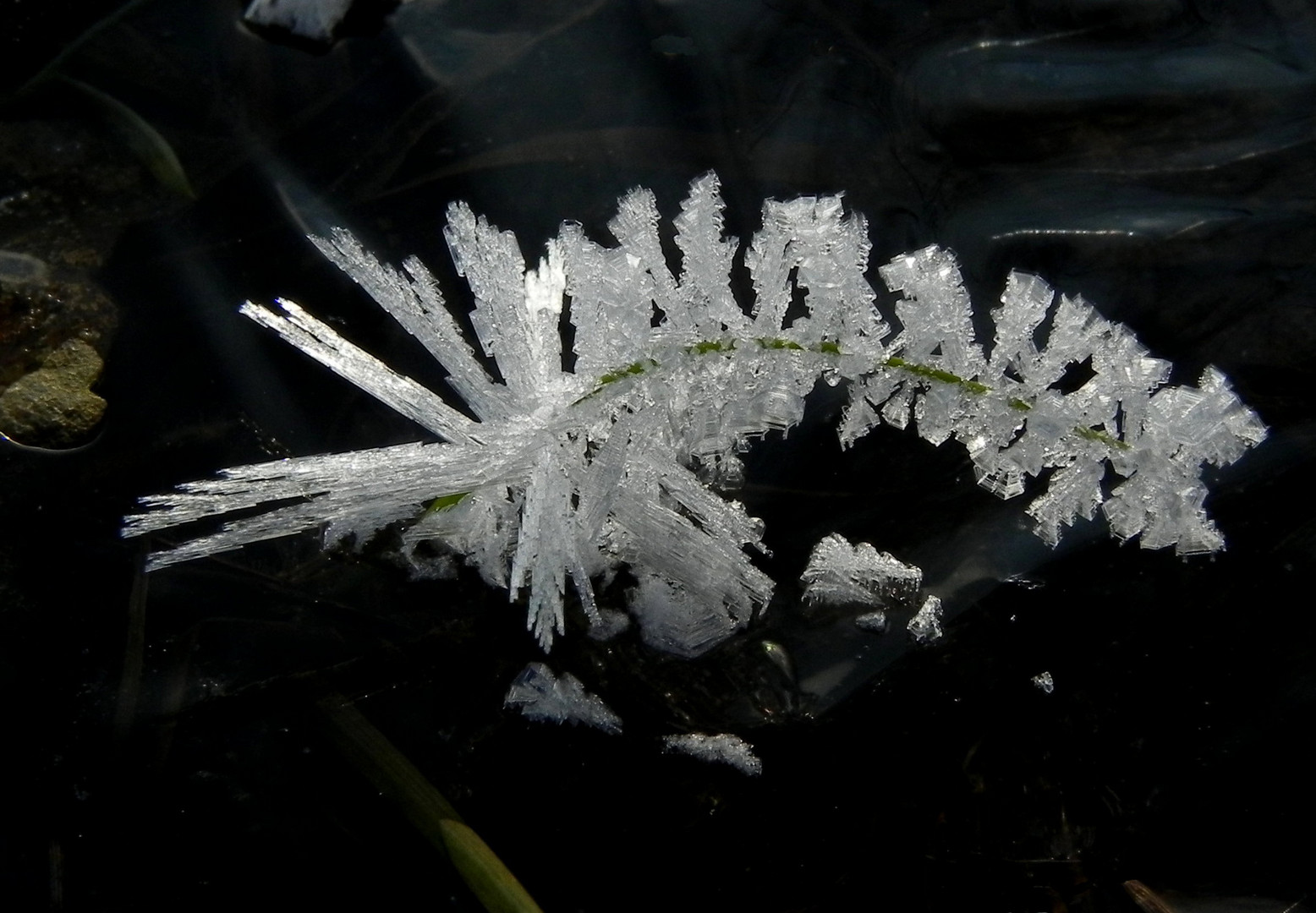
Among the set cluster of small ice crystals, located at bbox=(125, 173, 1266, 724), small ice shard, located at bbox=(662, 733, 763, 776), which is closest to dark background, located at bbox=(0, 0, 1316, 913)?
small ice shard, located at bbox=(662, 733, 763, 776)

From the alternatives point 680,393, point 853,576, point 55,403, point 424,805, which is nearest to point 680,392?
point 680,393

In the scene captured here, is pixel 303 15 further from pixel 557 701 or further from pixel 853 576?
pixel 853 576

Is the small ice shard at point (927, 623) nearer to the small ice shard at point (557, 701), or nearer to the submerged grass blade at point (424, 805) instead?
the small ice shard at point (557, 701)

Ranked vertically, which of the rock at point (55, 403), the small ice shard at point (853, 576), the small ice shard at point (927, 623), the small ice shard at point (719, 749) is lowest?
the small ice shard at point (719, 749)

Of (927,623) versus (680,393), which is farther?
(927,623)

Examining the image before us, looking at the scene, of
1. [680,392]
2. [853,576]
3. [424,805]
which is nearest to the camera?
[680,392]

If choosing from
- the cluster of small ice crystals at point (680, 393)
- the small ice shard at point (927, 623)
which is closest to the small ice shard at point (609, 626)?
the cluster of small ice crystals at point (680, 393)

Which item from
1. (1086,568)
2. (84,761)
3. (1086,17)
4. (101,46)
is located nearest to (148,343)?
(101,46)
